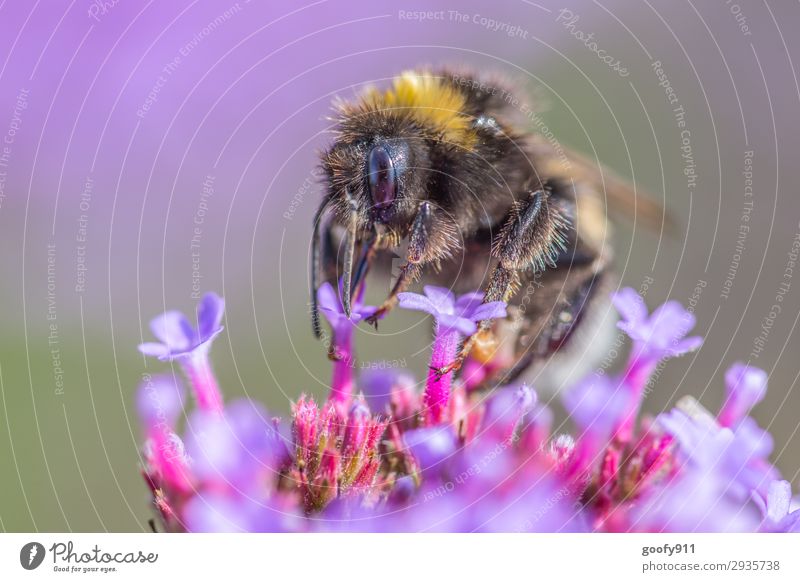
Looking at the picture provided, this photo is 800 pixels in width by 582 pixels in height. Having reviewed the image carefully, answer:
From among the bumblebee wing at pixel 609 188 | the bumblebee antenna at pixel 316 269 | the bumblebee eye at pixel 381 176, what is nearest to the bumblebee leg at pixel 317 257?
the bumblebee antenna at pixel 316 269

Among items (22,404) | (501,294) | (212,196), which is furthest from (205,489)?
(212,196)

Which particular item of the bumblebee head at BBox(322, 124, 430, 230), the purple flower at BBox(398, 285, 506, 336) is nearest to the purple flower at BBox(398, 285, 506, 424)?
the purple flower at BBox(398, 285, 506, 336)

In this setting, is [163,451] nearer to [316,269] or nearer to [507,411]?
[316,269]

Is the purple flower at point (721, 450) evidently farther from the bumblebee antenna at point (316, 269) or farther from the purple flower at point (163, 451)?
the purple flower at point (163, 451)

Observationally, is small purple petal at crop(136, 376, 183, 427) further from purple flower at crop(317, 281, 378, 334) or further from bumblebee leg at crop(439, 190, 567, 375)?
bumblebee leg at crop(439, 190, 567, 375)

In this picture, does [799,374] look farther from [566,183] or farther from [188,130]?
[188,130]

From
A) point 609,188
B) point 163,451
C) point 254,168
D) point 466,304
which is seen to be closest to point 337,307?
point 466,304
